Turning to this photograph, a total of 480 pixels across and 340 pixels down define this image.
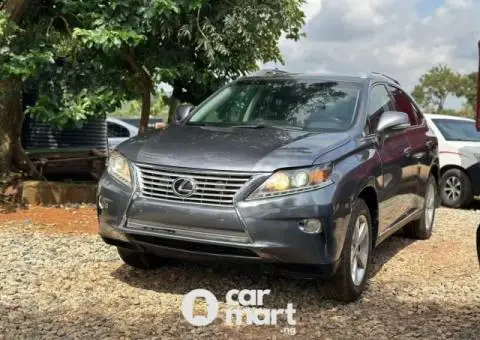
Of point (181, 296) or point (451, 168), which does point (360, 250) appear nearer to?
point (181, 296)

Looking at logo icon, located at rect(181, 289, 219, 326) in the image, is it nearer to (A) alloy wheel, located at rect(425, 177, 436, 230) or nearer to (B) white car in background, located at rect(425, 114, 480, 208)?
(A) alloy wheel, located at rect(425, 177, 436, 230)

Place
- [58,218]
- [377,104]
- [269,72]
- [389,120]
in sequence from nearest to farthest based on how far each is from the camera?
[389,120] < [377,104] < [269,72] < [58,218]

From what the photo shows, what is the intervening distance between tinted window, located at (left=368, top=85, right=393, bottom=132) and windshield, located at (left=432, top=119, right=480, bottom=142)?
16.1 ft

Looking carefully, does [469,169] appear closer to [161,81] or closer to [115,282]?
[161,81]

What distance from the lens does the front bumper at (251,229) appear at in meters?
4.16

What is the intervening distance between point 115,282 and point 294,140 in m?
1.88

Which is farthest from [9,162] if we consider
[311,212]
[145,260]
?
[311,212]

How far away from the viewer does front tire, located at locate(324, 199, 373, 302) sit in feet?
14.8

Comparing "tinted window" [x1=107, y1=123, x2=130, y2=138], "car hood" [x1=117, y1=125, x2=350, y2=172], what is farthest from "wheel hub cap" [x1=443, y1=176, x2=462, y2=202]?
"tinted window" [x1=107, y1=123, x2=130, y2=138]

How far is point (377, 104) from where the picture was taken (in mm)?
5668

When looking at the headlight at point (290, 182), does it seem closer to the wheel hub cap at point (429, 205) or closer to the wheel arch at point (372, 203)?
the wheel arch at point (372, 203)

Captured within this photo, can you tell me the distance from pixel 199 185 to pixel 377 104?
216 centimetres

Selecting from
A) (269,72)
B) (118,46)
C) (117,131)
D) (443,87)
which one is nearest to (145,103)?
(118,46)

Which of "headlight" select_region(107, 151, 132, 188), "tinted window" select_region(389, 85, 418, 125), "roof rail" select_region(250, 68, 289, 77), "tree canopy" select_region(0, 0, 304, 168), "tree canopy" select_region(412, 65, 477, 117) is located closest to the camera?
"headlight" select_region(107, 151, 132, 188)
